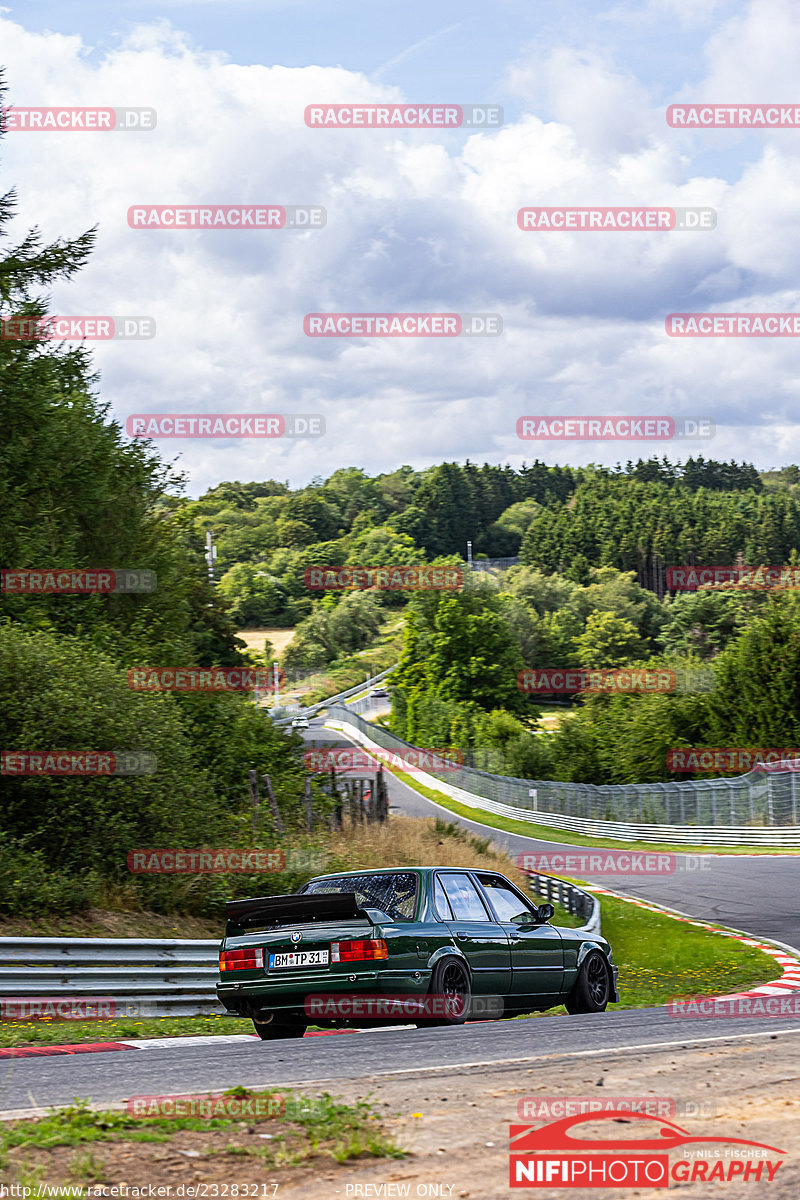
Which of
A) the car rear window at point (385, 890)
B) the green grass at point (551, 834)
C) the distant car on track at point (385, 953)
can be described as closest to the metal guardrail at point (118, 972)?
the distant car on track at point (385, 953)

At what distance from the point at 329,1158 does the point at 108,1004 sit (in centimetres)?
708

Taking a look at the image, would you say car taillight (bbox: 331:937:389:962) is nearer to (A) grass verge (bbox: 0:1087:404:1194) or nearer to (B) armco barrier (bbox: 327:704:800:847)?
(A) grass verge (bbox: 0:1087:404:1194)

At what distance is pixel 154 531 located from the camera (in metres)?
29.6

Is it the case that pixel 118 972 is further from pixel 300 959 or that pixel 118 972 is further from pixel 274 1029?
pixel 300 959

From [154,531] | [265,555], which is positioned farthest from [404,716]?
[154,531]

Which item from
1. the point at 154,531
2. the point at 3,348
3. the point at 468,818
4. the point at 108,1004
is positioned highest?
the point at 3,348

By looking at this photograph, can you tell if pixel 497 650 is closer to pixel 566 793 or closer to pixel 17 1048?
pixel 566 793

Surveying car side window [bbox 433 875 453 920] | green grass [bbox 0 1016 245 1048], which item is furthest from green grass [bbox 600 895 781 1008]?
green grass [bbox 0 1016 245 1048]

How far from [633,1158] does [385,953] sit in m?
4.23

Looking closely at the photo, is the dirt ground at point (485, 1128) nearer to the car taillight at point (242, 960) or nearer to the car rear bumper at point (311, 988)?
the car rear bumper at point (311, 988)

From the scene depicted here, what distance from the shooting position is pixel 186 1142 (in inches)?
193

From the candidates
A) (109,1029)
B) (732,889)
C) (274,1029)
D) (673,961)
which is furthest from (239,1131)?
(732,889)

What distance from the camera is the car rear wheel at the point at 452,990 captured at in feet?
30.3

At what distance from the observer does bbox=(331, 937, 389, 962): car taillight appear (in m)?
8.84
